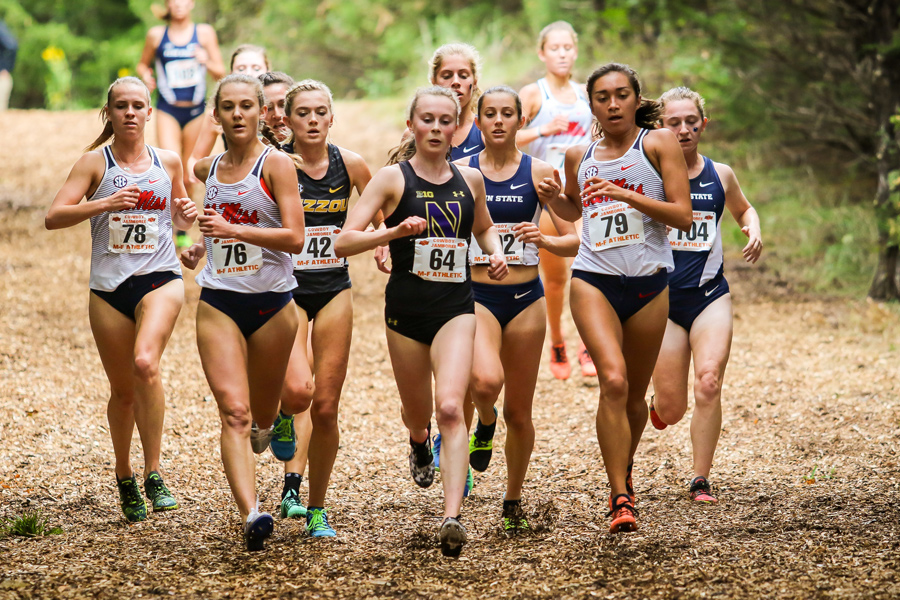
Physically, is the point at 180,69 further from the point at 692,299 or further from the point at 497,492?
the point at 692,299

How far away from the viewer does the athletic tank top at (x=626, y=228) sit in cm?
494

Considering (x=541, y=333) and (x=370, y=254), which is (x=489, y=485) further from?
(x=370, y=254)

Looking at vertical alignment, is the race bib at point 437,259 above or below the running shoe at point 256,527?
above

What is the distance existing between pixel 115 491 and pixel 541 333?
2771mm

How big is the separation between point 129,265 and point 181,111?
5219 millimetres

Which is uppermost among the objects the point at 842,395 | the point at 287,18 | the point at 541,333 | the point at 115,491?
the point at 287,18

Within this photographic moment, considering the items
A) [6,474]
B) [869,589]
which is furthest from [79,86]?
[869,589]

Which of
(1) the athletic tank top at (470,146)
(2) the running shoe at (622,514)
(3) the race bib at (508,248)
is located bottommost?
(2) the running shoe at (622,514)

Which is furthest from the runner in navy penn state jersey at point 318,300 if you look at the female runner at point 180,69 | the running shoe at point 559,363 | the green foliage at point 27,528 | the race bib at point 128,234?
the female runner at point 180,69

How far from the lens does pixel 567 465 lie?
673 centimetres

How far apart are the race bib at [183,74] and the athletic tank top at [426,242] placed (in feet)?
19.5

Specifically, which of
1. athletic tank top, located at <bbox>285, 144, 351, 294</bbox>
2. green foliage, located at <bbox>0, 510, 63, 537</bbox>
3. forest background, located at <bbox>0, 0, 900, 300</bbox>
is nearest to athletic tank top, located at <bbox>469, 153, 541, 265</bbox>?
athletic tank top, located at <bbox>285, 144, 351, 294</bbox>

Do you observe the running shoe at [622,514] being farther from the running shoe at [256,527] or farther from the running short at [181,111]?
the running short at [181,111]

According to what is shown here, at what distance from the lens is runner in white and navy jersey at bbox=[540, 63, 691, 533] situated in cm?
486
